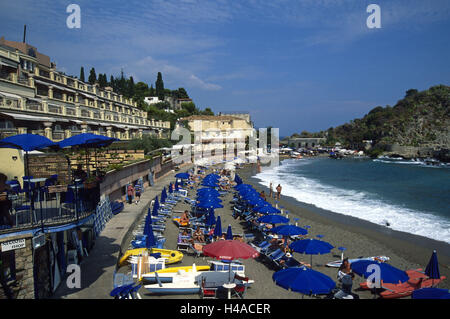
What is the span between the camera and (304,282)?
282 inches

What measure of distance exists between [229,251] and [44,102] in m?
20.4

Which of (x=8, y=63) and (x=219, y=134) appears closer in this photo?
(x=8, y=63)

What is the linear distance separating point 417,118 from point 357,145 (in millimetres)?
20652

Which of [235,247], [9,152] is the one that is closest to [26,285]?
[235,247]

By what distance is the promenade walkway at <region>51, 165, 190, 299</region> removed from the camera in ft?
26.8

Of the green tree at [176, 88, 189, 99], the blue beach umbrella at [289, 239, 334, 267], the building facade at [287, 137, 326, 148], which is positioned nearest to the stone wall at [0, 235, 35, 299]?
the blue beach umbrella at [289, 239, 334, 267]

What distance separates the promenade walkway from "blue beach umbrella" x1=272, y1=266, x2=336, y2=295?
4882 mm

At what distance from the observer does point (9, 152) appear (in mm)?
12141

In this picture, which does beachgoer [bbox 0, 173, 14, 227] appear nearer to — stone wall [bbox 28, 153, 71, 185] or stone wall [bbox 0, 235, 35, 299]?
stone wall [bbox 0, 235, 35, 299]

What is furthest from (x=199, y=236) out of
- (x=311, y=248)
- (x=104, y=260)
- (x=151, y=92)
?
(x=151, y=92)

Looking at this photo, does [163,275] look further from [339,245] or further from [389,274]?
[339,245]


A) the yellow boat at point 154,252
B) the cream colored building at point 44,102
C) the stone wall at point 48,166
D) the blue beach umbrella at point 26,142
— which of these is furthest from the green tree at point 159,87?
the blue beach umbrella at point 26,142
